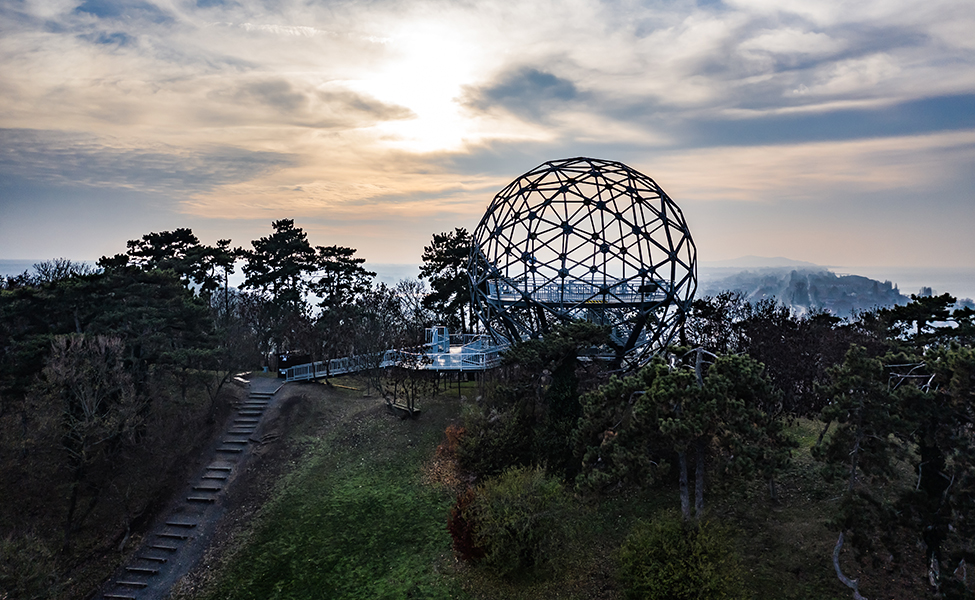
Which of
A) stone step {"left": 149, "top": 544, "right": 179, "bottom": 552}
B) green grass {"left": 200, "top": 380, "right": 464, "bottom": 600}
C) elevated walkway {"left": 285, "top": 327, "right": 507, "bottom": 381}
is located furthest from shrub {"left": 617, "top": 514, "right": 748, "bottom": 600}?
stone step {"left": 149, "top": 544, "right": 179, "bottom": 552}

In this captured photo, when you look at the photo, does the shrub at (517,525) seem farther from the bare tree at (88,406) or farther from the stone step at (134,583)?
the bare tree at (88,406)

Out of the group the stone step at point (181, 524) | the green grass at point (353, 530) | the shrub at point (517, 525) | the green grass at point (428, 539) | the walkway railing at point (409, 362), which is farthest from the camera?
the walkway railing at point (409, 362)

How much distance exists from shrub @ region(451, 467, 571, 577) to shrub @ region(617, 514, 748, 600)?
246 centimetres

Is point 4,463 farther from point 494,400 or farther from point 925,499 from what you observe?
point 925,499

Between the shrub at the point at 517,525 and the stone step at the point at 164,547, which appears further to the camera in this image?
the stone step at the point at 164,547

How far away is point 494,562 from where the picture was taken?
50.6 feet

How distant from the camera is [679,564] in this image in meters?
12.6

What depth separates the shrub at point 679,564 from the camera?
12.3 meters

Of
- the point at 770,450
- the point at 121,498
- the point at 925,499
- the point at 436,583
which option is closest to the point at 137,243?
the point at 121,498

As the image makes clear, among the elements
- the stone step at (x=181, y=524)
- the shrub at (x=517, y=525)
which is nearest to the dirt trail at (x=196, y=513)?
the stone step at (x=181, y=524)

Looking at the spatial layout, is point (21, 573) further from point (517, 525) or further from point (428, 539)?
point (517, 525)

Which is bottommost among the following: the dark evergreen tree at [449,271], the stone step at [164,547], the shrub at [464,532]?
the stone step at [164,547]

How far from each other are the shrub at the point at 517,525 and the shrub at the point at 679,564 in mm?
2464

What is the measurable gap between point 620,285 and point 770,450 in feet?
43.7
